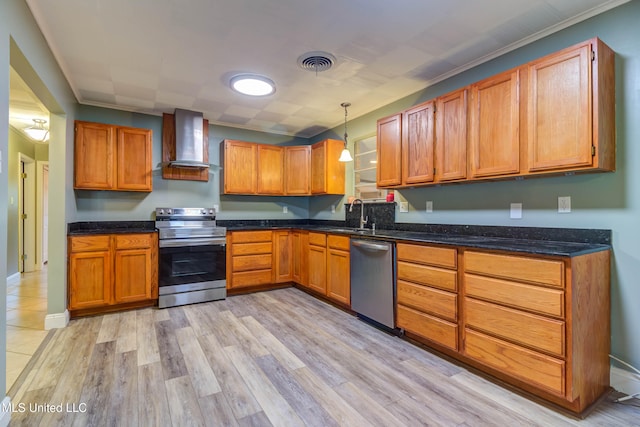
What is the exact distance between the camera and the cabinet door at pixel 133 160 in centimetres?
365

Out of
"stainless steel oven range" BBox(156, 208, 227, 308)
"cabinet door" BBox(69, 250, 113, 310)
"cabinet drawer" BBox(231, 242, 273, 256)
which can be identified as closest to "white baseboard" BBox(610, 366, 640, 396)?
"cabinet drawer" BBox(231, 242, 273, 256)

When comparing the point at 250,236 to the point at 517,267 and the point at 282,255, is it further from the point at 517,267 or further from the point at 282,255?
the point at 517,267

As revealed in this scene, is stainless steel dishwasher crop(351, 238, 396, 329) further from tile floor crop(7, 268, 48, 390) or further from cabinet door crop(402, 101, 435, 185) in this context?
tile floor crop(7, 268, 48, 390)

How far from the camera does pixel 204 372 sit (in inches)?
83.7

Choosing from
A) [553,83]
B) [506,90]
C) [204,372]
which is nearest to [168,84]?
[204,372]

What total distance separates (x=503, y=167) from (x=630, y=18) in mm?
1092

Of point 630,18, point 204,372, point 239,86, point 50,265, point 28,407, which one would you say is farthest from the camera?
point 239,86

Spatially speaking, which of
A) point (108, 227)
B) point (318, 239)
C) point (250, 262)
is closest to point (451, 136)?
point (318, 239)

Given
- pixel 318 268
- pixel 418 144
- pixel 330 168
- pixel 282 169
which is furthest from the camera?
pixel 282 169

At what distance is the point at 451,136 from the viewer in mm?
2605

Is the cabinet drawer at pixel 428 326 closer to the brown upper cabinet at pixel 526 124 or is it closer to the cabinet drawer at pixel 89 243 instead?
the brown upper cabinet at pixel 526 124

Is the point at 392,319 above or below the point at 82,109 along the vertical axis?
below

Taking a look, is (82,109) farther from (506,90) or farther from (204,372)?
(506,90)

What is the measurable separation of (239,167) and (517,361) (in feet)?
12.5
